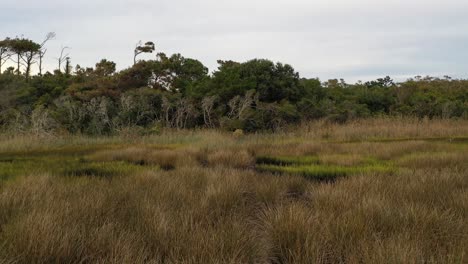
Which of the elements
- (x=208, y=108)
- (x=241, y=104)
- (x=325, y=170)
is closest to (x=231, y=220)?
(x=325, y=170)

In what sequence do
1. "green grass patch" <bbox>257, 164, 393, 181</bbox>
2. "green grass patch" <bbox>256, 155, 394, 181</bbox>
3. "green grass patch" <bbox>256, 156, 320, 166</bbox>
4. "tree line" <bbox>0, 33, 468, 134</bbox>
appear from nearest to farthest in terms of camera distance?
"green grass patch" <bbox>257, 164, 393, 181</bbox> → "green grass patch" <bbox>256, 155, 394, 181</bbox> → "green grass patch" <bbox>256, 156, 320, 166</bbox> → "tree line" <bbox>0, 33, 468, 134</bbox>

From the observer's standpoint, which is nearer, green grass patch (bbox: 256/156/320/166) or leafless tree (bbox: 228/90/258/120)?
green grass patch (bbox: 256/156/320/166)

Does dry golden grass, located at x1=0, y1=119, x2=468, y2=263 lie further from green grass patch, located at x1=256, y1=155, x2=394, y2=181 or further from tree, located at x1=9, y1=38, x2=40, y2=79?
tree, located at x1=9, y1=38, x2=40, y2=79

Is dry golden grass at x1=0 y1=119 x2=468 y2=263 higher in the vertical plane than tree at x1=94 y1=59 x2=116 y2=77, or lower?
lower

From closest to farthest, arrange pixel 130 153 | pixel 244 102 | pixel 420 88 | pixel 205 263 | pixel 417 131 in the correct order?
pixel 205 263
pixel 130 153
pixel 417 131
pixel 244 102
pixel 420 88

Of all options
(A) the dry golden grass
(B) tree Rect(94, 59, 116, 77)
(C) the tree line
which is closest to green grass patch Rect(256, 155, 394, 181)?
(A) the dry golden grass

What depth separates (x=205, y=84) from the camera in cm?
2494

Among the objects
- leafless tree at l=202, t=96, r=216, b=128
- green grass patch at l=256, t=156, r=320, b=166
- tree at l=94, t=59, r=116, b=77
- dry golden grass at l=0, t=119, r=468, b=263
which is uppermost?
tree at l=94, t=59, r=116, b=77

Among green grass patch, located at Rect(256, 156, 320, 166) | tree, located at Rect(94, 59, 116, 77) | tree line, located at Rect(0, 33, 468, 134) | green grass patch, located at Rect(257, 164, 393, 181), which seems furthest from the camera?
tree, located at Rect(94, 59, 116, 77)

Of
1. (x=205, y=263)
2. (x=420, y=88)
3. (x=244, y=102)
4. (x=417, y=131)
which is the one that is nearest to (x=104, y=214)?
(x=205, y=263)

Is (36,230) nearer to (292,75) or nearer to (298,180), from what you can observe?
(298,180)

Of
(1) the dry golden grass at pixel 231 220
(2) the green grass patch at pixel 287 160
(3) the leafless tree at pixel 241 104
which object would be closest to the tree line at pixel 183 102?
(3) the leafless tree at pixel 241 104

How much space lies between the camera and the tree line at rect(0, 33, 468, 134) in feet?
70.5

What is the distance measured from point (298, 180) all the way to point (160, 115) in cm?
1728
